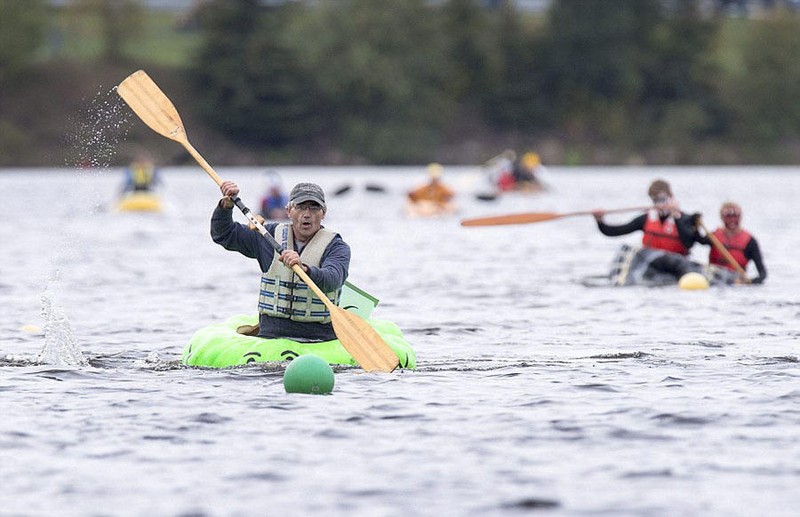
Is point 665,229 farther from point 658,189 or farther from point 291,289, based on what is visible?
point 291,289

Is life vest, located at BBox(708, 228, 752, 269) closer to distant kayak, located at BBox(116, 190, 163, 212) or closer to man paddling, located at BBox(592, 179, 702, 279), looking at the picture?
man paddling, located at BBox(592, 179, 702, 279)

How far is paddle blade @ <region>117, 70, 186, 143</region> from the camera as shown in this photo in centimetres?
1258

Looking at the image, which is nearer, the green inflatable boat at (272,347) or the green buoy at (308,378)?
the green buoy at (308,378)

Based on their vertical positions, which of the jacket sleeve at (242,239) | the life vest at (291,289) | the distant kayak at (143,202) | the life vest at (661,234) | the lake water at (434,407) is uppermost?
the distant kayak at (143,202)

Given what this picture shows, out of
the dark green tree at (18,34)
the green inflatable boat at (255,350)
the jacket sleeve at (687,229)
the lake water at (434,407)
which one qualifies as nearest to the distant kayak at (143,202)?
the lake water at (434,407)

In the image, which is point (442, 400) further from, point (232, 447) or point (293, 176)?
point (293, 176)

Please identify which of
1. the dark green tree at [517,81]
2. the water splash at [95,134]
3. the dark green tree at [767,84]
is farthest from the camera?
the dark green tree at [767,84]

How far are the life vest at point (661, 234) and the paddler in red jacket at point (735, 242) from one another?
358mm

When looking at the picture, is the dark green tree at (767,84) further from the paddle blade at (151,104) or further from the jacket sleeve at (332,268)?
the jacket sleeve at (332,268)

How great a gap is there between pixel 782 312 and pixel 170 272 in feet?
28.3

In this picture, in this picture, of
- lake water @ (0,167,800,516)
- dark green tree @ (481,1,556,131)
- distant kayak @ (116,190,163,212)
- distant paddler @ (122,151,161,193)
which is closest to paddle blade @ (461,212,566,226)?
lake water @ (0,167,800,516)

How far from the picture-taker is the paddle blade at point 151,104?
12578 mm

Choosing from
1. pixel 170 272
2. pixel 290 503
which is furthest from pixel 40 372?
pixel 170 272

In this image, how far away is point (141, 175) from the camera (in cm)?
3447
